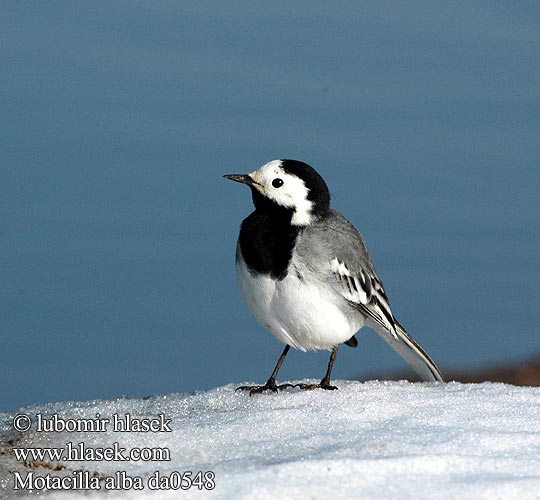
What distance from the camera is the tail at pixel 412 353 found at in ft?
21.9

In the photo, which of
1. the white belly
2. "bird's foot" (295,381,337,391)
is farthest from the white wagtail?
"bird's foot" (295,381,337,391)

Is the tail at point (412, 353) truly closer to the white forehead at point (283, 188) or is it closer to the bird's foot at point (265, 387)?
the bird's foot at point (265, 387)

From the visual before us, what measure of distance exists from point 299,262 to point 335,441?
138 centimetres

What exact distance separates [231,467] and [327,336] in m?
1.88

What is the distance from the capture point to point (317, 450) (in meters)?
4.62

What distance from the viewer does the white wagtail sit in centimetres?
587

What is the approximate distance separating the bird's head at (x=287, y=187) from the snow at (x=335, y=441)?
1.12m

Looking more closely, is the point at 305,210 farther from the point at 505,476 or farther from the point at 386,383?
the point at 505,476

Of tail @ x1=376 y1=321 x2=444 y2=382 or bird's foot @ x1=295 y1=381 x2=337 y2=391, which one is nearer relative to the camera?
bird's foot @ x1=295 y1=381 x2=337 y2=391

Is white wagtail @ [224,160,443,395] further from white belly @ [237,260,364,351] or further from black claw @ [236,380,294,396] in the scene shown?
black claw @ [236,380,294,396]

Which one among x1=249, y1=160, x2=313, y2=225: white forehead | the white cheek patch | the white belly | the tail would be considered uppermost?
x1=249, y1=160, x2=313, y2=225: white forehead

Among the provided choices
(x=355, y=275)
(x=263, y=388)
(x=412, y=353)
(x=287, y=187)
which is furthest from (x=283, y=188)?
(x=412, y=353)

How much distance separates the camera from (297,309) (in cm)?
585

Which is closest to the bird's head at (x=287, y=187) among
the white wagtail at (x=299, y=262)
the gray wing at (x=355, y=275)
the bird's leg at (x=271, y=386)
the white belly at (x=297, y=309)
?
the white wagtail at (x=299, y=262)
